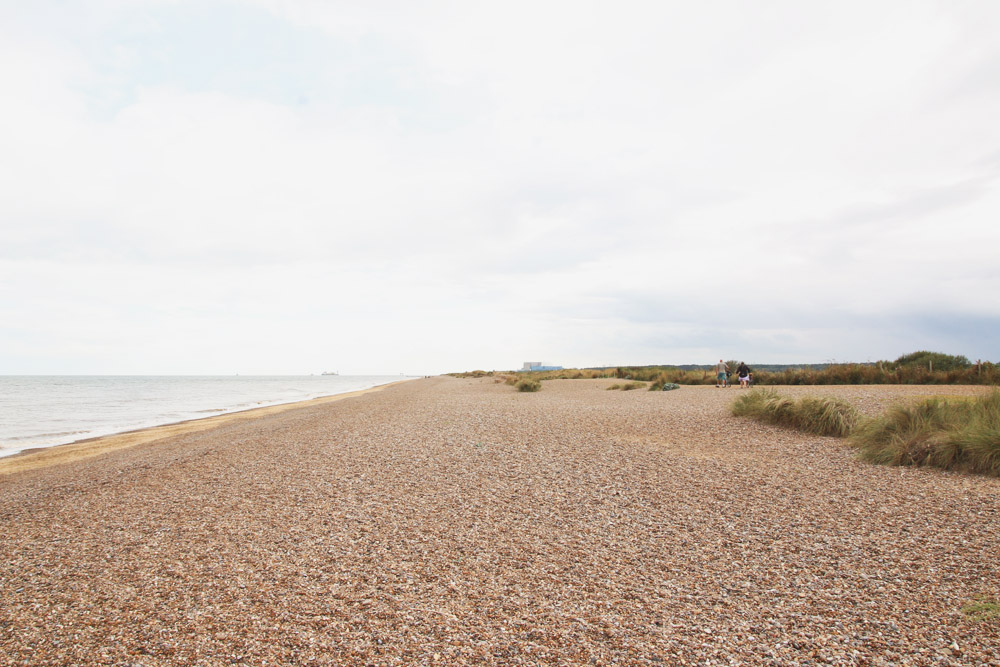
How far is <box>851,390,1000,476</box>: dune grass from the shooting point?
5914 mm

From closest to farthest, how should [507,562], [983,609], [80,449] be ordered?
[983,609] < [507,562] < [80,449]

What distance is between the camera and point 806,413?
8.81 meters

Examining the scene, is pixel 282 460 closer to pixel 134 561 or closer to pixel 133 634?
pixel 134 561

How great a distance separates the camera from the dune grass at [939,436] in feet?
19.4

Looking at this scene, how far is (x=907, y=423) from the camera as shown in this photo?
7.29m

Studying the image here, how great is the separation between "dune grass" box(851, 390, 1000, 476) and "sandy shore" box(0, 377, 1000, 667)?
497 mm

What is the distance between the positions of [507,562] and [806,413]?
7201 mm

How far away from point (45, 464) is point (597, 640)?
34.5 ft

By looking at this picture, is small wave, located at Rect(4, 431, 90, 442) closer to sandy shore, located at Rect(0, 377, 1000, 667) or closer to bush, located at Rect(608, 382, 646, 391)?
sandy shore, located at Rect(0, 377, 1000, 667)

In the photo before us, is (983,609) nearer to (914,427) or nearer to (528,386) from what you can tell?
(914,427)

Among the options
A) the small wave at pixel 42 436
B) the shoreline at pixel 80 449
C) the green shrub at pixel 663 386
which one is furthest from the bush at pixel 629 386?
the small wave at pixel 42 436

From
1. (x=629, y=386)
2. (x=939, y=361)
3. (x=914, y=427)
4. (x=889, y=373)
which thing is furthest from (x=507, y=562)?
(x=939, y=361)

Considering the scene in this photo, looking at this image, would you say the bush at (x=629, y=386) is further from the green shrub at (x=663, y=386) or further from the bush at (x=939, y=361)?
the bush at (x=939, y=361)

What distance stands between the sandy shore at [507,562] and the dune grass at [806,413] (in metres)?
1.72
